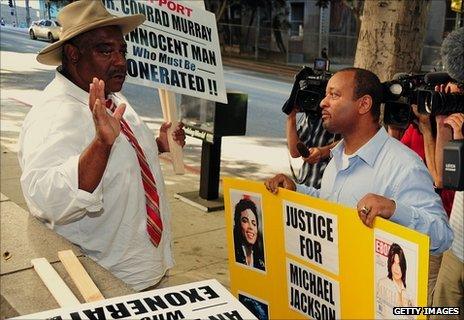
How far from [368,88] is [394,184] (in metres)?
0.56

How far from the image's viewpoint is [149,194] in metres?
2.74

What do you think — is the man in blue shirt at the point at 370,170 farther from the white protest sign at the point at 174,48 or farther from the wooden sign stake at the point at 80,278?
the white protest sign at the point at 174,48

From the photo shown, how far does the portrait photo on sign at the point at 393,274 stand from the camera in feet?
6.55

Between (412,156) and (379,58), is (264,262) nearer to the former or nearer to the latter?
(412,156)

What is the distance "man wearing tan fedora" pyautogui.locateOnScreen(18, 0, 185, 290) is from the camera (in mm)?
2346

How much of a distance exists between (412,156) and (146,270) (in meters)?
1.41

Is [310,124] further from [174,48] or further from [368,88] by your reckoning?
[368,88]

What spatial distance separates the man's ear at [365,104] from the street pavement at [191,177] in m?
2.54

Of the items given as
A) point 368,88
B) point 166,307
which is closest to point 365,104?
point 368,88

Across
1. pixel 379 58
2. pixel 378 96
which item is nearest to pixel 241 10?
pixel 379 58

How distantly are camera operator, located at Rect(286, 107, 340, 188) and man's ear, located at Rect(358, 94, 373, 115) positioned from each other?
4.38 feet

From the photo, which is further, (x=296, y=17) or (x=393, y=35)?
(x=296, y=17)

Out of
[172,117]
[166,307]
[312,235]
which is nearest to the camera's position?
[166,307]

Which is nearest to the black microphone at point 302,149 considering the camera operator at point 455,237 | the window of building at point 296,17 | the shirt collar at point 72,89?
the camera operator at point 455,237
